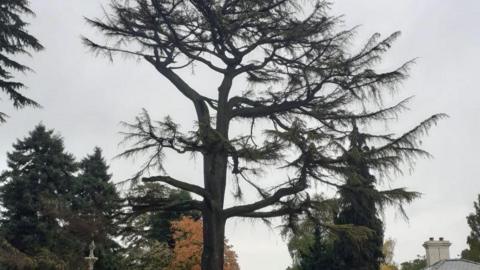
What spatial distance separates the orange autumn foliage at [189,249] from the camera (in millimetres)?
36719

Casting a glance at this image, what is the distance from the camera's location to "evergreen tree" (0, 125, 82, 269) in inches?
1235

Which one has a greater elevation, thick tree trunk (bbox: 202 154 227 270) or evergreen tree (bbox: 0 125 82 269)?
evergreen tree (bbox: 0 125 82 269)

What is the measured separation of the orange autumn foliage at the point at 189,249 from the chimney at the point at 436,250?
1166cm

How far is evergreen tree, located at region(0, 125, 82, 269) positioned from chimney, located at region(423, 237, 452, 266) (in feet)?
67.8

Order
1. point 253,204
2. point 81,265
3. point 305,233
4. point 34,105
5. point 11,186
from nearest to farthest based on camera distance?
1. point 253,204
2. point 305,233
3. point 34,105
4. point 81,265
5. point 11,186

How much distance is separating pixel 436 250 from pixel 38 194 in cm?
2320

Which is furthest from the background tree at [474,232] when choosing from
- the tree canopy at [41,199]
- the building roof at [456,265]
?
the tree canopy at [41,199]

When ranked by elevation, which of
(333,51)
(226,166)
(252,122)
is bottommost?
(226,166)

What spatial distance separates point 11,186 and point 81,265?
7.31 meters

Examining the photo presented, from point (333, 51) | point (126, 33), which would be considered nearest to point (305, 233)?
point (333, 51)

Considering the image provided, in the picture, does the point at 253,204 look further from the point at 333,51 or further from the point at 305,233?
the point at 333,51

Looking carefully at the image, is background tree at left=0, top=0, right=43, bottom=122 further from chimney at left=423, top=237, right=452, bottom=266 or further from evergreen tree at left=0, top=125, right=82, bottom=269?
chimney at left=423, top=237, right=452, bottom=266

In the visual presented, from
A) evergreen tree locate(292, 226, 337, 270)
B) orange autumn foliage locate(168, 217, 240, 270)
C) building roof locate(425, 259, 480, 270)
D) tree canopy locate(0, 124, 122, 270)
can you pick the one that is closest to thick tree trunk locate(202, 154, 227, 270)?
tree canopy locate(0, 124, 122, 270)

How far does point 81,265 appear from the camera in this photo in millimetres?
28344
